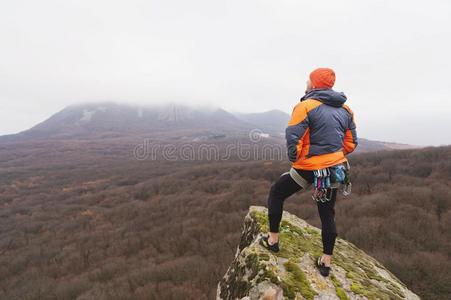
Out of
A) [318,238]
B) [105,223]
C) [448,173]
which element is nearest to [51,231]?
[105,223]

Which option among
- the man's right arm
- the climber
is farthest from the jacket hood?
the man's right arm

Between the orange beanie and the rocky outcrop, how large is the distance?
2030mm

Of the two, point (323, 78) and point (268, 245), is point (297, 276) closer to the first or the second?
point (268, 245)

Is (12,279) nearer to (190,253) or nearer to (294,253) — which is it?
(190,253)

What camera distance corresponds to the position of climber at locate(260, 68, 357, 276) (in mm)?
2883

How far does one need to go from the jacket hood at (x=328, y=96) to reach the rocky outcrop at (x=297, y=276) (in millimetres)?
1861

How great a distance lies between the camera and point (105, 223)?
45.6ft

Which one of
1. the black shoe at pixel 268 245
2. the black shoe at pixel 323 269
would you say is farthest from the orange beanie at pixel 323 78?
the black shoe at pixel 323 269

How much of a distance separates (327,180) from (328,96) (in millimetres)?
888

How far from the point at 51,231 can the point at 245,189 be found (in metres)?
9.98

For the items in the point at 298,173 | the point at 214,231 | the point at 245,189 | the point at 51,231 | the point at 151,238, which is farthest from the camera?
the point at 245,189

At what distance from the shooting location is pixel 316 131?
9.59 ft

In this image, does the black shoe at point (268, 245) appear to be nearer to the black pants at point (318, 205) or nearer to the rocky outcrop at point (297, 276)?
the rocky outcrop at point (297, 276)

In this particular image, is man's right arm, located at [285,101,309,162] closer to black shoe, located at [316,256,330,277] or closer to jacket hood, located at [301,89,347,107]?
jacket hood, located at [301,89,347,107]
